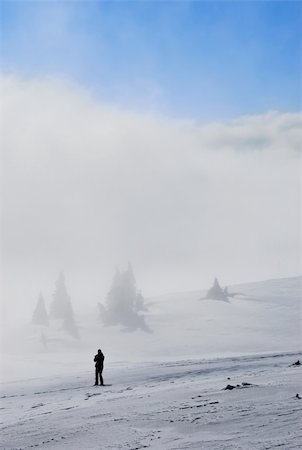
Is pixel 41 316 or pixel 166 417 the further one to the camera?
pixel 41 316

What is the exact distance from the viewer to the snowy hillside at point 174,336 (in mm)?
51125

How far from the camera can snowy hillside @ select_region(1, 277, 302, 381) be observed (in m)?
51.1

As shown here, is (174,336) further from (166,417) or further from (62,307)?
(166,417)

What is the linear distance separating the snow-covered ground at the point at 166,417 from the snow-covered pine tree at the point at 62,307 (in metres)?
54.8

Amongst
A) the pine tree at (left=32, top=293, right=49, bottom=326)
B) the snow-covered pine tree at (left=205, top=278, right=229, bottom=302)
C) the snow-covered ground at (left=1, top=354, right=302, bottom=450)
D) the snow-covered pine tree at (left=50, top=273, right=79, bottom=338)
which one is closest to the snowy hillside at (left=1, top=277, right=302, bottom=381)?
the pine tree at (left=32, top=293, right=49, bottom=326)

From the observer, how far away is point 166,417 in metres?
12.5

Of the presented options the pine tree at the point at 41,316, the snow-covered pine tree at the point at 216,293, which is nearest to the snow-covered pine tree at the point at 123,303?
the pine tree at the point at 41,316

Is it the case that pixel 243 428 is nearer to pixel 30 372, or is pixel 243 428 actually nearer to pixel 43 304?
pixel 30 372

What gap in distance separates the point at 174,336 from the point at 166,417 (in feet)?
176

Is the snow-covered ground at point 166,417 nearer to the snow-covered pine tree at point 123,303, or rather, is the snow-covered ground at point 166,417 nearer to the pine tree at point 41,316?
the snow-covered pine tree at point 123,303

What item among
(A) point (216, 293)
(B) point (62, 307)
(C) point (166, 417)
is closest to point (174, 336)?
(B) point (62, 307)

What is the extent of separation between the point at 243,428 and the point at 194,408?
298cm

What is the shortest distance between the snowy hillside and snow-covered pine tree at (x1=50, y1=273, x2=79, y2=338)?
152cm

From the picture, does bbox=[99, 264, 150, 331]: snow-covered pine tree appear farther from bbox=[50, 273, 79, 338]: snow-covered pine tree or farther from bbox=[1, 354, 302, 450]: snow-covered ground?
bbox=[1, 354, 302, 450]: snow-covered ground
